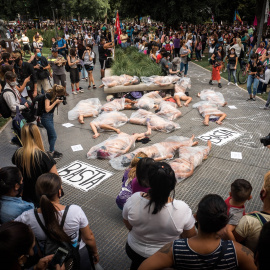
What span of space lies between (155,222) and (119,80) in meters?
8.51

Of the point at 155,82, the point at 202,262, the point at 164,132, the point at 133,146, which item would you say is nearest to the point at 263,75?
the point at 155,82

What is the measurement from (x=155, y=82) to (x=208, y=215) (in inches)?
337

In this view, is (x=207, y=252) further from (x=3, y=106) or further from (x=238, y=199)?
(x=3, y=106)

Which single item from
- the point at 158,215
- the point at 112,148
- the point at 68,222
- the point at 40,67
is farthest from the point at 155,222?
the point at 40,67

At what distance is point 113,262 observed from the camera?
330 centimetres

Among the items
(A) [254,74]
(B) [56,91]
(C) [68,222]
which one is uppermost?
(B) [56,91]

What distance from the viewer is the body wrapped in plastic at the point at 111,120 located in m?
7.27

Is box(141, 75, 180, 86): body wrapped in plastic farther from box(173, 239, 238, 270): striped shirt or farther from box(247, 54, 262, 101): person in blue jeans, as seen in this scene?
box(173, 239, 238, 270): striped shirt

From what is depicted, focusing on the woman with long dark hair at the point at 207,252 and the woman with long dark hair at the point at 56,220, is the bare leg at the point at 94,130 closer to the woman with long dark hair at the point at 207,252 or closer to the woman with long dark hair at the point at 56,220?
the woman with long dark hair at the point at 56,220

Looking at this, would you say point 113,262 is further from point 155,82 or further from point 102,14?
point 102,14

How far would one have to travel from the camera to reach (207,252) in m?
1.75

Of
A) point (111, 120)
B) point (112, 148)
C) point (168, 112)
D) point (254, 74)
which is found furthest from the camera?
point (254, 74)

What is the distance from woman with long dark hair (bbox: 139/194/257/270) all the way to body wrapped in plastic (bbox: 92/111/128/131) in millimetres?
5584

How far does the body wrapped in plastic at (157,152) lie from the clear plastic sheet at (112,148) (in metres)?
0.27
